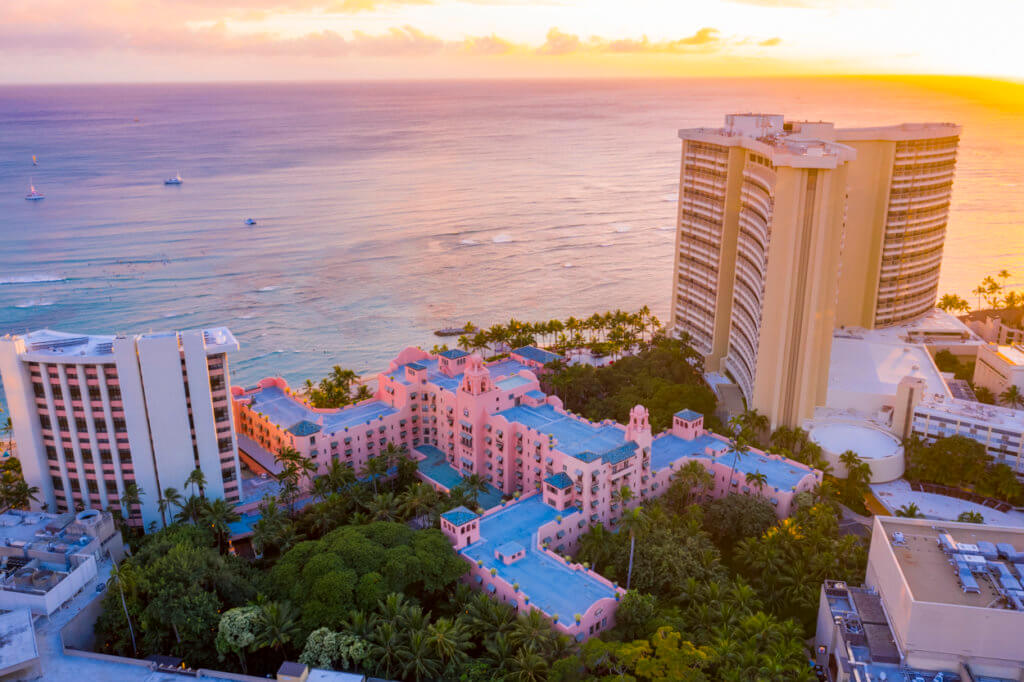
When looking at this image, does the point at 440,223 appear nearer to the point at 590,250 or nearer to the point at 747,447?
the point at 590,250

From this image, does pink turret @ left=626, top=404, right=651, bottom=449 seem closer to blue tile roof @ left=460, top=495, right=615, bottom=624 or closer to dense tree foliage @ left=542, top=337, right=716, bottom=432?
blue tile roof @ left=460, top=495, right=615, bottom=624

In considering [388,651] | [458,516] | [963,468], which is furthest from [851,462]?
[388,651]

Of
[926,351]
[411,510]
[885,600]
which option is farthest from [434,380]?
[926,351]

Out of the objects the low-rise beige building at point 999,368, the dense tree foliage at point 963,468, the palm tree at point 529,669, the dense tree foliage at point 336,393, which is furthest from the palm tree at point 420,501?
the low-rise beige building at point 999,368

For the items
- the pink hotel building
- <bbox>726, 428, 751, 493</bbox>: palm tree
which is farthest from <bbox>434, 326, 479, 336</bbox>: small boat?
<bbox>726, 428, 751, 493</bbox>: palm tree

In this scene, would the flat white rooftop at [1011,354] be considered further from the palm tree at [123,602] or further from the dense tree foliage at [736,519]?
the palm tree at [123,602]

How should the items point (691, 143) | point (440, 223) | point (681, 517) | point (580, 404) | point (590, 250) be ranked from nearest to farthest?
1. point (681, 517)
2. point (580, 404)
3. point (691, 143)
4. point (590, 250)
5. point (440, 223)
